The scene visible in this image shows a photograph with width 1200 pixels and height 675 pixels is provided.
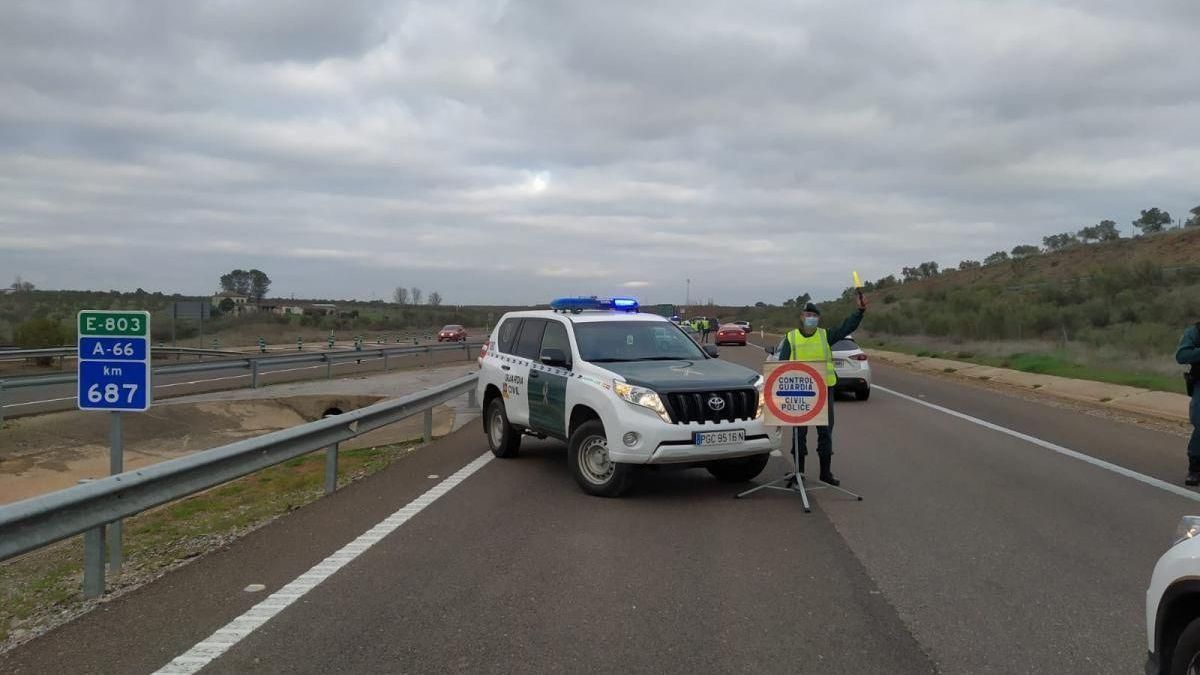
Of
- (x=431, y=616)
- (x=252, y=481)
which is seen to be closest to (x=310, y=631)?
(x=431, y=616)

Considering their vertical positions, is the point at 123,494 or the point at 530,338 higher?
the point at 530,338

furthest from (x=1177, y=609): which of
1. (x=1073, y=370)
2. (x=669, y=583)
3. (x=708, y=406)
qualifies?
(x=1073, y=370)

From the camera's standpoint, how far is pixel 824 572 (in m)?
6.00

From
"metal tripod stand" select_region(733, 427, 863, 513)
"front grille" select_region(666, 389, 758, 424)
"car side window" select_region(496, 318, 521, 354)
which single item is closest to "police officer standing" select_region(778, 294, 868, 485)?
"metal tripod stand" select_region(733, 427, 863, 513)

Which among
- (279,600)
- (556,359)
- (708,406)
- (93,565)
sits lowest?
(279,600)

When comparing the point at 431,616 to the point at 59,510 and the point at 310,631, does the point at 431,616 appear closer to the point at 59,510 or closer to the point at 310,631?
the point at 310,631

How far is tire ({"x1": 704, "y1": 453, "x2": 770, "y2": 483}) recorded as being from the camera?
9227mm

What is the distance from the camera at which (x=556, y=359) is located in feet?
31.0

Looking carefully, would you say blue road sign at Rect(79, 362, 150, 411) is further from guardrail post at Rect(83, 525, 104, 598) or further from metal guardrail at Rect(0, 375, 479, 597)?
guardrail post at Rect(83, 525, 104, 598)

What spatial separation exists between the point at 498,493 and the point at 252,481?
4216mm

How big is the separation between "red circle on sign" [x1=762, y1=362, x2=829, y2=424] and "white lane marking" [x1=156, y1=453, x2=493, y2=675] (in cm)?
333

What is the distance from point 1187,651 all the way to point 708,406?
5436 millimetres

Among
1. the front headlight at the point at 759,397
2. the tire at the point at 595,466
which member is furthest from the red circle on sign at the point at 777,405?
the tire at the point at 595,466

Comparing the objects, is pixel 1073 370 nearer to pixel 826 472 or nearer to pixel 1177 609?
pixel 826 472
